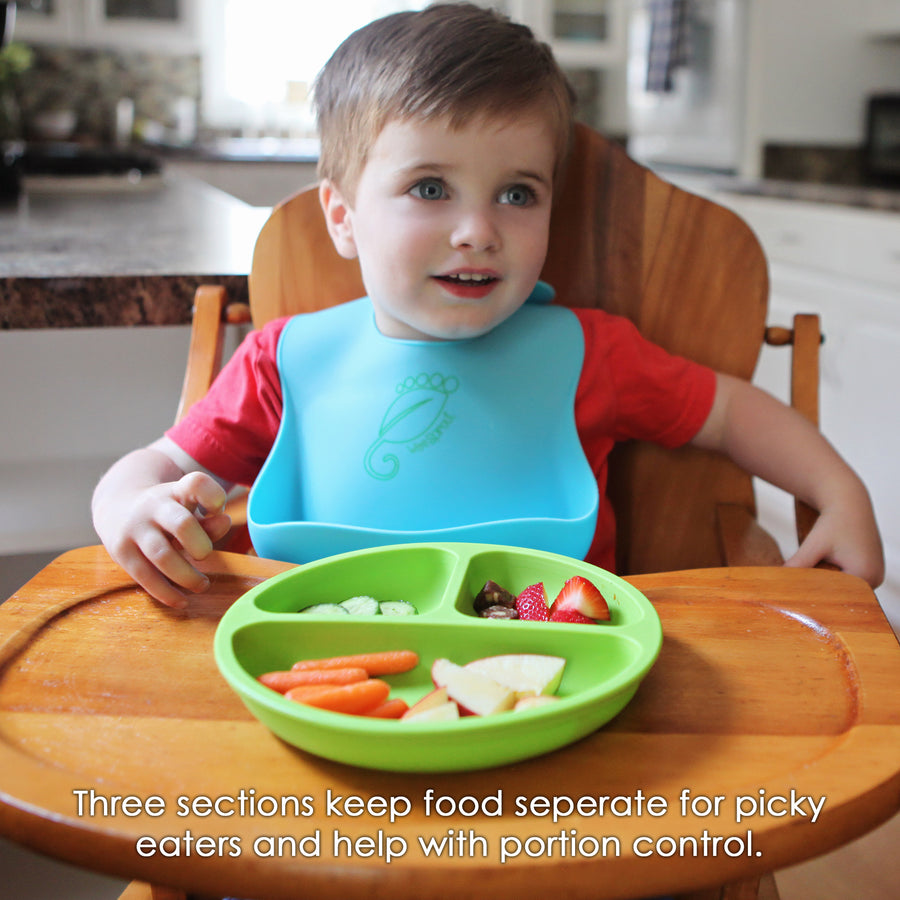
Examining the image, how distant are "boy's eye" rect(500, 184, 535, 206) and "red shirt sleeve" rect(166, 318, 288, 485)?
0.30 metres

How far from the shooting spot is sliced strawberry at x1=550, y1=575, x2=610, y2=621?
0.68 m

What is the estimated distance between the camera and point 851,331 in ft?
8.74

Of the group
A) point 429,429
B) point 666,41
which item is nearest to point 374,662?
point 429,429

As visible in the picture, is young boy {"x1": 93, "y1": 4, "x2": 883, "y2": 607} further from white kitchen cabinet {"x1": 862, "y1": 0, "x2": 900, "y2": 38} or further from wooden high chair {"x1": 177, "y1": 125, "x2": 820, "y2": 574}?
white kitchen cabinet {"x1": 862, "y1": 0, "x2": 900, "y2": 38}

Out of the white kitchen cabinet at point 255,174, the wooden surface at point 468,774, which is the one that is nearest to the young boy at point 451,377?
the wooden surface at point 468,774

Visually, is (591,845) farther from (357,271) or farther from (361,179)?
(357,271)

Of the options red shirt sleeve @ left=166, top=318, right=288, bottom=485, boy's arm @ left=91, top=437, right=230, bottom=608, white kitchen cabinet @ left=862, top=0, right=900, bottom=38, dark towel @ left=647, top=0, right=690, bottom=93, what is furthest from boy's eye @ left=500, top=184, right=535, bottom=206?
dark towel @ left=647, top=0, right=690, bottom=93

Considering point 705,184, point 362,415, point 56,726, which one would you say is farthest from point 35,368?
point 705,184

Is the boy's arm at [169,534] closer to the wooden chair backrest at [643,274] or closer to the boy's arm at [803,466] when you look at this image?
the wooden chair backrest at [643,274]

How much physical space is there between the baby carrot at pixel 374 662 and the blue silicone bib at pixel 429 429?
1.25ft

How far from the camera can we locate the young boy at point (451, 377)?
93 centimetres

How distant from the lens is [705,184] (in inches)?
139

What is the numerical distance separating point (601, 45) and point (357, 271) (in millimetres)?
3982

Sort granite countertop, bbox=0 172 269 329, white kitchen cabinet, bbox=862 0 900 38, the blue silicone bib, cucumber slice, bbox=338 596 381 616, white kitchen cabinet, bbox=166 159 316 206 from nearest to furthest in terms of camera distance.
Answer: cucumber slice, bbox=338 596 381 616 → the blue silicone bib → granite countertop, bbox=0 172 269 329 → white kitchen cabinet, bbox=862 0 900 38 → white kitchen cabinet, bbox=166 159 316 206
